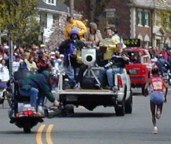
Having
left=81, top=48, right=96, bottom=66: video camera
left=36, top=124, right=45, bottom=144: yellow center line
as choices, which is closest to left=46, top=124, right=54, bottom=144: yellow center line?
left=36, top=124, right=45, bottom=144: yellow center line

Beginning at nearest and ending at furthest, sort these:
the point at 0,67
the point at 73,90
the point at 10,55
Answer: the point at 73,90
the point at 0,67
the point at 10,55

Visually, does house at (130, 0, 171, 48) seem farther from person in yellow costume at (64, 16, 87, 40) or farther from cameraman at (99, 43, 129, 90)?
cameraman at (99, 43, 129, 90)

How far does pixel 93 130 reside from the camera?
77.6 ft

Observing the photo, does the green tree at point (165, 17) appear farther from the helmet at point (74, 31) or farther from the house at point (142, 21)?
the helmet at point (74, 31)

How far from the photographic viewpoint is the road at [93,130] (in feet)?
68.1

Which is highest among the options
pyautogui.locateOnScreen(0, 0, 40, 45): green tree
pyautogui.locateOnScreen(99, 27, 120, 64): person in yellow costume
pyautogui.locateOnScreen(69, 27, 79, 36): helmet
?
pyautogui.locateOnScreen(0, 0, 40, 45): green tree

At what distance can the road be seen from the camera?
20750 mm

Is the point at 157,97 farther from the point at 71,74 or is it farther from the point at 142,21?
the point at 142,21

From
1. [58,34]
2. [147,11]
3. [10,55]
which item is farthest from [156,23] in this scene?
[10,55]

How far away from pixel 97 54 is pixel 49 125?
13.2 feet

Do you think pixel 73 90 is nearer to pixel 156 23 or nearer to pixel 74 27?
pixel 74 27

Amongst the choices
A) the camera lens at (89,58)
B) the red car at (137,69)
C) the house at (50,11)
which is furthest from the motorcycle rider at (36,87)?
the house at (50,11)

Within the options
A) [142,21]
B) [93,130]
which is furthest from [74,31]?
[142,21]

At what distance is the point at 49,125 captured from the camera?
25.1m
